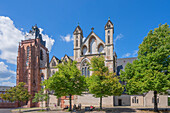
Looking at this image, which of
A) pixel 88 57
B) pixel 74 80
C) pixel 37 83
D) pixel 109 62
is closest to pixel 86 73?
pixel 88 57

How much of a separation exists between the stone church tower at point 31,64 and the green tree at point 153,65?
105 ft

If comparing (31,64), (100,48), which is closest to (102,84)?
(100,48)

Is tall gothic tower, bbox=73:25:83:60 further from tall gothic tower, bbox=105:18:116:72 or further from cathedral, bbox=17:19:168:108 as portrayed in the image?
tall gothic tower, bbox=105:18:116:72

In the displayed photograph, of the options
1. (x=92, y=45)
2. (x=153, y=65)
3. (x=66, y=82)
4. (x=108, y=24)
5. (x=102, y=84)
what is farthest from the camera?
(x=92, y=45)

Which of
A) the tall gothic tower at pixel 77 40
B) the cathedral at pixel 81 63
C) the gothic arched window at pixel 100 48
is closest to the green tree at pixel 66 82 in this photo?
the cathedral at pixel 81 63

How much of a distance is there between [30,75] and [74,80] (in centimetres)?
2708

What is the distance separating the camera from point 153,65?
2386 centimetres

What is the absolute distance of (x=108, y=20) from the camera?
131ft

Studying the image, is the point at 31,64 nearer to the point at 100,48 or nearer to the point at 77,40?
the point at 77,40

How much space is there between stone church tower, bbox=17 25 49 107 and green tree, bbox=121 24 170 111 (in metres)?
32.1

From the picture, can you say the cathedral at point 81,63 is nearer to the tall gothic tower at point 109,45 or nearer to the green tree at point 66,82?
the tall gothic tower at point 109,45

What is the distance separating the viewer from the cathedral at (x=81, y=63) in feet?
121

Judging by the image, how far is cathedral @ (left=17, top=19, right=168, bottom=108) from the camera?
37031mm

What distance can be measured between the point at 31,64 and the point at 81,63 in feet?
65.2
